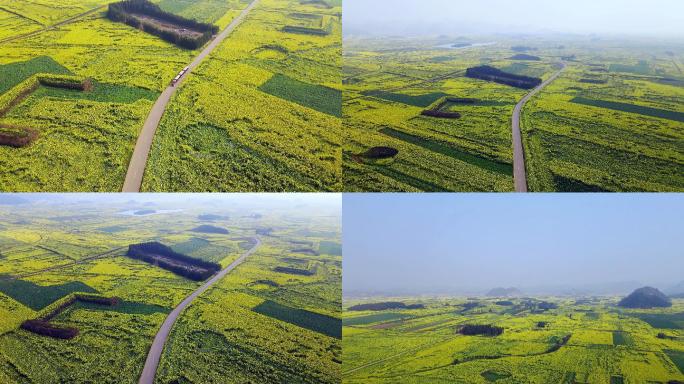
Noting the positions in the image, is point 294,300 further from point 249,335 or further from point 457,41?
point 457,41

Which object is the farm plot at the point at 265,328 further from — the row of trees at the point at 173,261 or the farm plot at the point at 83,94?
the farm plot at the point at 83,94

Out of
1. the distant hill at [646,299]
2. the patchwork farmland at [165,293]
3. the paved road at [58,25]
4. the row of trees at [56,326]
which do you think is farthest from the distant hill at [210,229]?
the distant hill at [646,299]

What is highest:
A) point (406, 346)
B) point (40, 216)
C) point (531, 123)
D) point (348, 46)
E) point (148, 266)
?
point (348, 46)

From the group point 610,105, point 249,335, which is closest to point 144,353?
point 249,335

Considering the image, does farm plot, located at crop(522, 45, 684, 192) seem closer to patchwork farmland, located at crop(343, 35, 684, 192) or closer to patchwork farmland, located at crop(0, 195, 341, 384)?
patchwork farmland, located at crop(343, 35, 684, 192)

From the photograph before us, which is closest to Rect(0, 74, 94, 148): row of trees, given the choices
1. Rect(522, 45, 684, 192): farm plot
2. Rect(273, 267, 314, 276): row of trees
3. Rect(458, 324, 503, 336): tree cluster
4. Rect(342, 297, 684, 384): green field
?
Rect(273, 267, 314, 276): row of trees
